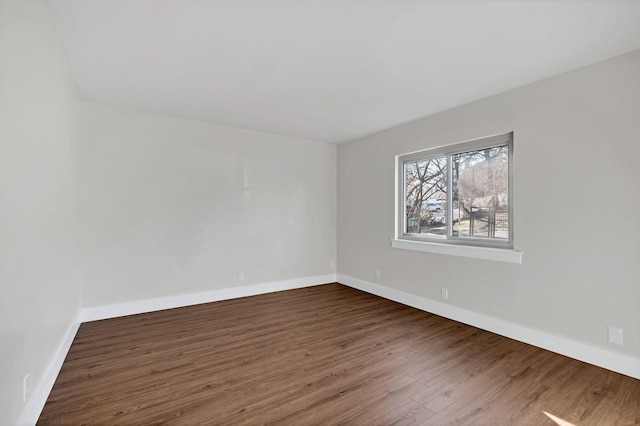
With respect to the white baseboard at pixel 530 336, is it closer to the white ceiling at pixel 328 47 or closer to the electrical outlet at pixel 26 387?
the white ceiling at pixel 328 47

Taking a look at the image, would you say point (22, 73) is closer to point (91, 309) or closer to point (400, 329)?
point (91, 309)

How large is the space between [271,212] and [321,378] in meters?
2.95

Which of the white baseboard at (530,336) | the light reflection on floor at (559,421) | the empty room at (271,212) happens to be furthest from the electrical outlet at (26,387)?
the white baseboard at (530,336)

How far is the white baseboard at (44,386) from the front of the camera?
1.67 meters

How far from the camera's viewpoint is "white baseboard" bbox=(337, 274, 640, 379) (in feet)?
7.72

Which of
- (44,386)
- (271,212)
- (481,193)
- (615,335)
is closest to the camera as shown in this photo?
(44,386)

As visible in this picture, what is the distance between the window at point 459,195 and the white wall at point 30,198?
373cm

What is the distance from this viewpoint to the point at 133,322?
3.43 metres

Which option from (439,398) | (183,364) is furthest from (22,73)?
(439,398)

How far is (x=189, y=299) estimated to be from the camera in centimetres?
407

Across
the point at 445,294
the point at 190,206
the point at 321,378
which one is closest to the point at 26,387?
the point at 321,378

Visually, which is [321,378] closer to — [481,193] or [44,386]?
[44,386]

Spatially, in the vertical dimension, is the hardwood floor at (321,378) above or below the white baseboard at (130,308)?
below

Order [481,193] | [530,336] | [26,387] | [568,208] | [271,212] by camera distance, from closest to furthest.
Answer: [26,387]
[568,208]
[530,336]
[481,193]
[271,212]
